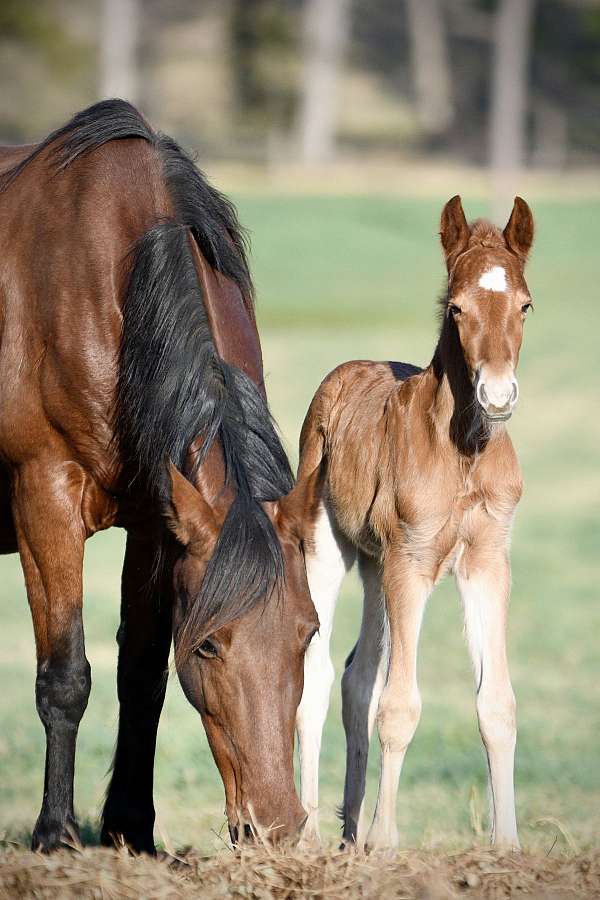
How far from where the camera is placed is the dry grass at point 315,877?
10.7 feet

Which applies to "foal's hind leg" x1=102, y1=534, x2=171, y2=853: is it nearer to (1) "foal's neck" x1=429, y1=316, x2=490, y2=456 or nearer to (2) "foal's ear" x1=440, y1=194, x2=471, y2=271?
(1) "foal's neck" x1=429, y1=316, x2=490, y2=456

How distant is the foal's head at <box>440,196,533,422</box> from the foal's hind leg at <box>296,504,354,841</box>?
1.06m

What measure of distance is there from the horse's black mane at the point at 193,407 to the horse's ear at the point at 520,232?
34.0 inches

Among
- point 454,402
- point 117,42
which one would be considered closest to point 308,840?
point 454,402

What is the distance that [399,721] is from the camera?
12.6ft

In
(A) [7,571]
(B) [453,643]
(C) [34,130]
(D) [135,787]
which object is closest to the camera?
(D) [135,787]

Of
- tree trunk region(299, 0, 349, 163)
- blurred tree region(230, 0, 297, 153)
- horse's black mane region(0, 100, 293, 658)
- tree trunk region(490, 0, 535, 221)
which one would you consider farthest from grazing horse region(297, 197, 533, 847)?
blurred tree region(230, 0, 297, 153)

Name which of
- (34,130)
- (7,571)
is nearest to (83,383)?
(7,571)

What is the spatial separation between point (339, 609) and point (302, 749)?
614 cm

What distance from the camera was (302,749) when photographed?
4395mm

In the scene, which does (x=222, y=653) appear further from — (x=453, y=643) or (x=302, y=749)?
(x=453, y=643)

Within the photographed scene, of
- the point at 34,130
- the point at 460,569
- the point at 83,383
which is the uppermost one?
the point at 34,130

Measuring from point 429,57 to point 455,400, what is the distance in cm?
4903

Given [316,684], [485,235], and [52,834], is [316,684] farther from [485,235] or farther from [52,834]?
[485,235]
